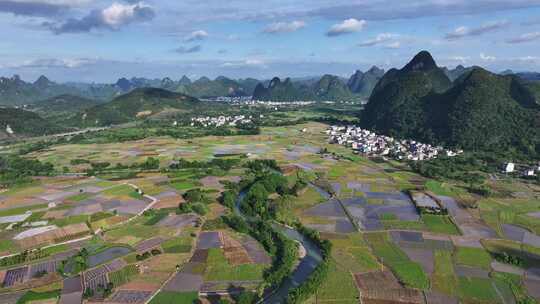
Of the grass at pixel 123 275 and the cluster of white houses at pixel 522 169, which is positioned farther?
the cluster of white houses at pixel 522 169

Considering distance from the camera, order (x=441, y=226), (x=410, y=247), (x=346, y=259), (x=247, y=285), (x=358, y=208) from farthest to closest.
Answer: (x=358, y=208) → (x=441, y=226) → (x=410, y=247) → (x=346, y=259) → (x=247, y=285)

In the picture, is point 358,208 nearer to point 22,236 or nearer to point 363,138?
point 22,236

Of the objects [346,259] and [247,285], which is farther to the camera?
[346,259]

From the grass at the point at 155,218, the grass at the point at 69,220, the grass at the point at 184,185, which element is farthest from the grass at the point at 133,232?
the grass at the point at 184,185

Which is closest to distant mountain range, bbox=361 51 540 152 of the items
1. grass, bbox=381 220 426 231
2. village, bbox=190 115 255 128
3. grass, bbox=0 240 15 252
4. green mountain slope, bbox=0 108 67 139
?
village, bbox=190 115 255 128

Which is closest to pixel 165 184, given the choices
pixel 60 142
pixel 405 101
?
pixel 60 142

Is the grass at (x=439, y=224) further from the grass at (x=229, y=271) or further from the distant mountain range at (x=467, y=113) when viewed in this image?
the distant mountain range at (x=467, y=113)

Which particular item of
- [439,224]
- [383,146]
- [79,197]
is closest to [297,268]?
[439,224]
